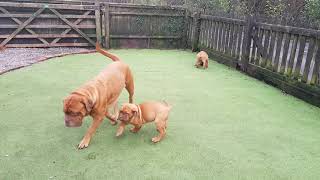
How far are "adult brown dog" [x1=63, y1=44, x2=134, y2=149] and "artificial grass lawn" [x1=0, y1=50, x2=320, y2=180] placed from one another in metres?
0.36

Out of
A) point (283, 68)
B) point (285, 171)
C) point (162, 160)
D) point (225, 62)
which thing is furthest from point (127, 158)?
point (225, 62)

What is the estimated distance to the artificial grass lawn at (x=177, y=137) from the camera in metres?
3.33

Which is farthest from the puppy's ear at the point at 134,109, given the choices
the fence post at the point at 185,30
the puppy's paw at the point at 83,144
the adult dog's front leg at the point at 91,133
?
the fence post at the point at 185,30

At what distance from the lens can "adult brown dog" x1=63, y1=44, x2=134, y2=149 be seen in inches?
128

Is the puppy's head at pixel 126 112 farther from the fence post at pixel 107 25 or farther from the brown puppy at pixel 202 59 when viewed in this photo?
the fence post at pixel 107 25

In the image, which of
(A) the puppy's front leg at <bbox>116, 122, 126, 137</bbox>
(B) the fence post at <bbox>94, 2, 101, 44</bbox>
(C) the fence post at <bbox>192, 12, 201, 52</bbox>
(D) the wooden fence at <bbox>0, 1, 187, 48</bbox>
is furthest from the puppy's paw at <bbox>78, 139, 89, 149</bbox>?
(C) the fence post at <bbox>192, 12, 201, 52</bbox>

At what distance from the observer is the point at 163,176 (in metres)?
3.21

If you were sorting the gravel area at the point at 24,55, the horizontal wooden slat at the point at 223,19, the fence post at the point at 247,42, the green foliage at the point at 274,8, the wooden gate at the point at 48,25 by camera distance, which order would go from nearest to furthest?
1. the gravel area at the point at 24,55
2. the fence post at the point at 247,42
3. the horizontal wooden slat at the point at 223,19
4. the wooden gate at the point at 48,25
5. the green foliage at the point at 274,8

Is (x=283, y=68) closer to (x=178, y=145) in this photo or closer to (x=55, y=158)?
(x=178, y=145)

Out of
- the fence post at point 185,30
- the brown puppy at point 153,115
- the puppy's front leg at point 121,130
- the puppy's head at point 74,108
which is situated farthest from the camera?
the fence post at point 185,30

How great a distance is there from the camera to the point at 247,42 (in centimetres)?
810

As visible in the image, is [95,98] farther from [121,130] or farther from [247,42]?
[247,42]

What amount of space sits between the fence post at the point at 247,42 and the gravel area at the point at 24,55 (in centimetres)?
525

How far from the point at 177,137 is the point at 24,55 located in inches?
269
